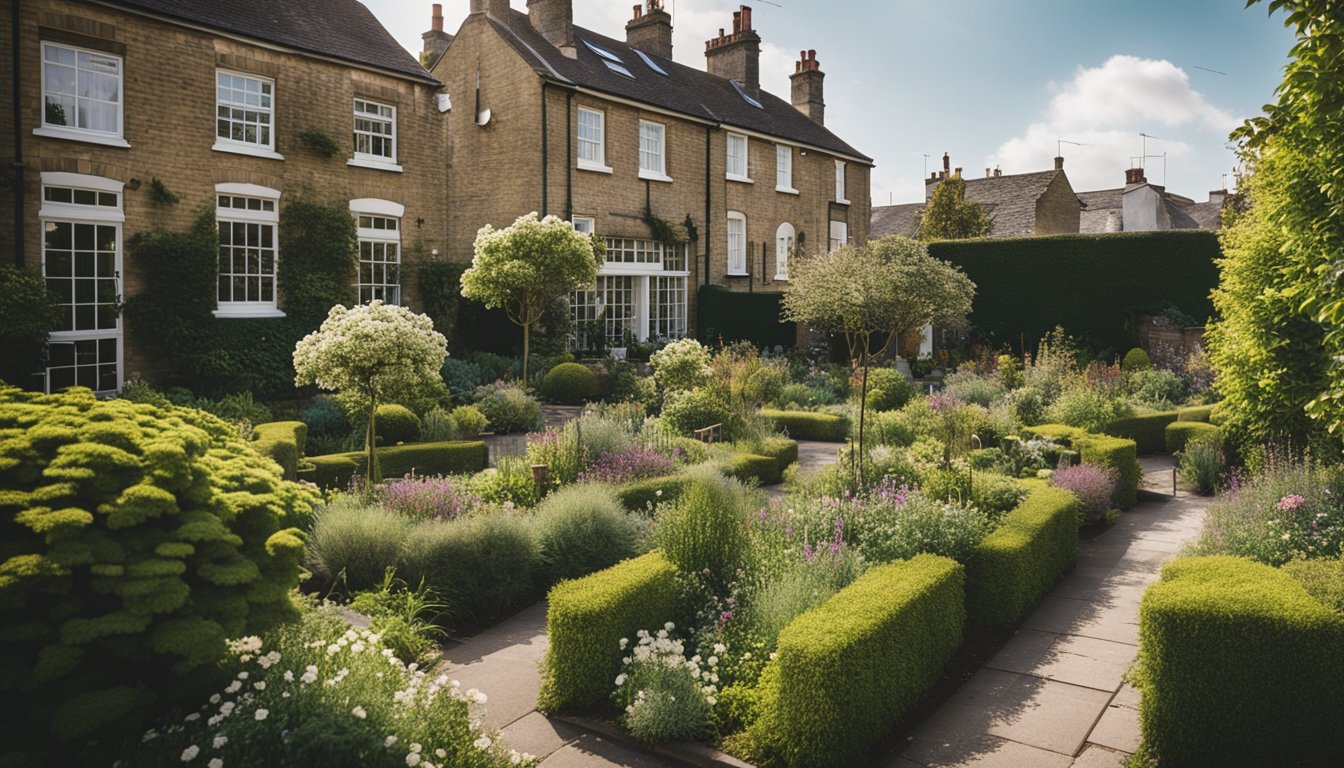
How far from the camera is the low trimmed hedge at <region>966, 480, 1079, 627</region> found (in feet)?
19.7

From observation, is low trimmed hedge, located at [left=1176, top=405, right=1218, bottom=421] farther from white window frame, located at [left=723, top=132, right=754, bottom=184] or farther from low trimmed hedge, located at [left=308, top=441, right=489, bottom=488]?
white window frame, located at [left=723, top=132, right=754, bottom=184]

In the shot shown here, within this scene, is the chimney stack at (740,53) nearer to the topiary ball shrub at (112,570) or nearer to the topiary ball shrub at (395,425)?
the topiary ball shrub at (395,425)

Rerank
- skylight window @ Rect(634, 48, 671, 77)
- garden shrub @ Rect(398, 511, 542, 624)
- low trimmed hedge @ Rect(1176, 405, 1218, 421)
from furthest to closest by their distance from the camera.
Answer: skylight window @ Rect(634, 48, 671, 77)
low trimmed hedge @ Rect(1176, 405, 1218, 421)
garden shrub @ Rect(398, 511, 542, 624)

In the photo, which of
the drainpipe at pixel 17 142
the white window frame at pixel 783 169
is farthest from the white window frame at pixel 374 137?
the white window frame at pixel 783 169

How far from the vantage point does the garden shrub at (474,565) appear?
616 cm

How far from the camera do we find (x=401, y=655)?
17.3ft

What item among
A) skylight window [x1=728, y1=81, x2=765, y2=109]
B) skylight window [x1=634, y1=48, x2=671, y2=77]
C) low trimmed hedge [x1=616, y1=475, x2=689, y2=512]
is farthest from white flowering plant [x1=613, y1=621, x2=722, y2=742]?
skylight window [x1=728, y1=81, x2=765, y2=109]

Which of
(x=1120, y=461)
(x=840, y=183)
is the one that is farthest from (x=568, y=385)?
(x=840, y=183)

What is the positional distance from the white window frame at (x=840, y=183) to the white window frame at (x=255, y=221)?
Answer: 1830 cm

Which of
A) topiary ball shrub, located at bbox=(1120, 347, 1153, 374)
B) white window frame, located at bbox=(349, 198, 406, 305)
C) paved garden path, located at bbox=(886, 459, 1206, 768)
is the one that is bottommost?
paved garden path, located at bbox=(886, 459, 1206, 768)

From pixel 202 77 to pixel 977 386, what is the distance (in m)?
13.8

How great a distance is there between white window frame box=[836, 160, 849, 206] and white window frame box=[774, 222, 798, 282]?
9.41ft

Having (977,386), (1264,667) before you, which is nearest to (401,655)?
(1264,667)

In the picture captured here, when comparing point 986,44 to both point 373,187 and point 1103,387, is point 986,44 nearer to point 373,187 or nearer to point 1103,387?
point 1103,387
